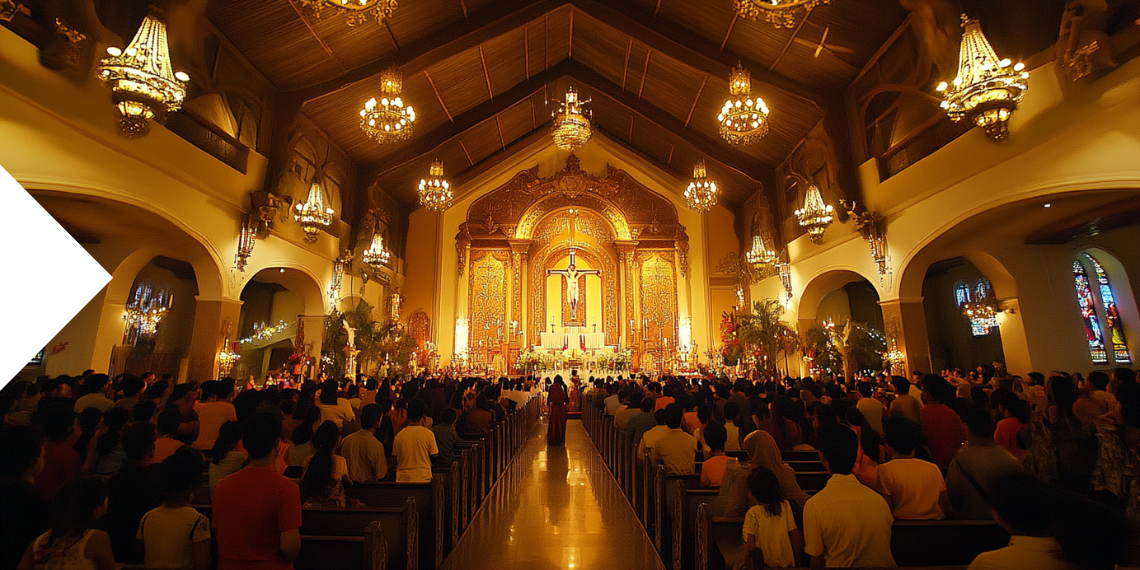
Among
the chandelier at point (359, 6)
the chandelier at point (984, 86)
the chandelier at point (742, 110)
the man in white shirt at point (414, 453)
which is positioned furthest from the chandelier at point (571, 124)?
the man in white shirt at point (414, 453)

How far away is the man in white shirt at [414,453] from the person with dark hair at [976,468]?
3.92 meters

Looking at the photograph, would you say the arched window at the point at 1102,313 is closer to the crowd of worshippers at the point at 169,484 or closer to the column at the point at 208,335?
the crowd of worshippers at the point at 169,484

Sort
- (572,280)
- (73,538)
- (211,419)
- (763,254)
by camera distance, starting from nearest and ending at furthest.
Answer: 1. (73,538)
2. (211,419)
3. (763,254)
4. (572,280)

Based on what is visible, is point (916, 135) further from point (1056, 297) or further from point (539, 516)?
point (539, 516)

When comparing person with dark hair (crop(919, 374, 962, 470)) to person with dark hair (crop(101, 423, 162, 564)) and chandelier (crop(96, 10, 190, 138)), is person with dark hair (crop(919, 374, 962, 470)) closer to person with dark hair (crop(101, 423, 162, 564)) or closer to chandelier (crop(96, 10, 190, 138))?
person with dark hair (crop(101, 423, 162, 564))

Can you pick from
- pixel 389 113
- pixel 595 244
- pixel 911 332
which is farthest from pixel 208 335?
pixel 911 332

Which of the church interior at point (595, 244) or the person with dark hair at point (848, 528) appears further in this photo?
the church interior at point (595, 244)

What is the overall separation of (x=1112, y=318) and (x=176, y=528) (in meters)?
17.7

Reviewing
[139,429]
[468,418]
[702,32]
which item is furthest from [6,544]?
[702,32]

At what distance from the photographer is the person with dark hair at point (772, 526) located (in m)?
2.53

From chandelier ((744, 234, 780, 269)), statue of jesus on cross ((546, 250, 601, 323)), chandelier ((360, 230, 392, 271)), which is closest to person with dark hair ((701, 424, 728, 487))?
chandelier ((744, 234, 780, 269))

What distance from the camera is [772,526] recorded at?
2.56 meters

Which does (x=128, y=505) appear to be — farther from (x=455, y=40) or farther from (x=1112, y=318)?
(x=1112, y=318)

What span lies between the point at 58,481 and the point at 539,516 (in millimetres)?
3979
